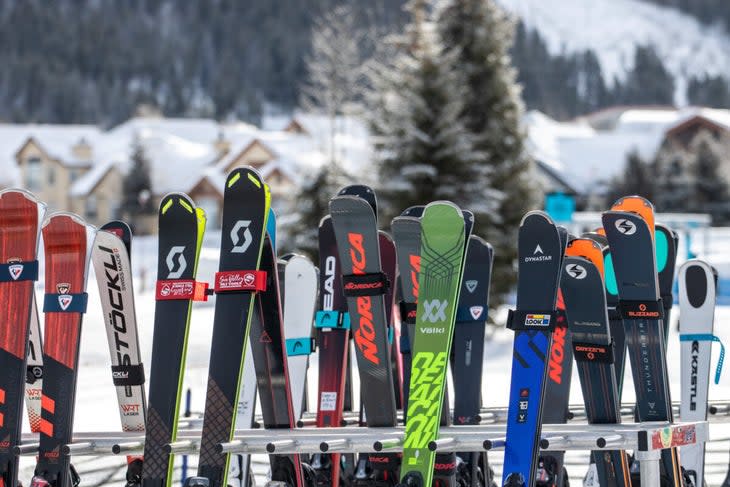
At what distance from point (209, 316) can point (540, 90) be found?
353ft

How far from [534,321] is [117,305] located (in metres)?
1.90

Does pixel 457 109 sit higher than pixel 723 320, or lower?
higher

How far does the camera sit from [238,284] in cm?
437

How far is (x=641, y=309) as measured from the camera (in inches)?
171

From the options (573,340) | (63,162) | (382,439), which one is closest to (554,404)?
(573,340)

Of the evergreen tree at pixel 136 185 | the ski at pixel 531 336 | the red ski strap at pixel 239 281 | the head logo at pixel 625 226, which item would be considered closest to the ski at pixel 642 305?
the head logo at pixel 625 226

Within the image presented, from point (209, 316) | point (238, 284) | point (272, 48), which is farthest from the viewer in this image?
point (272, 48)

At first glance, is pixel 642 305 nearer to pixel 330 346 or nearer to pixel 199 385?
pixel 330 346

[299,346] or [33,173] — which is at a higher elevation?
[33,173]

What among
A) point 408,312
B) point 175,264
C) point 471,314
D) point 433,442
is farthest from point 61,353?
point 471,314

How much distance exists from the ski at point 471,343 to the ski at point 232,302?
1.17 meters

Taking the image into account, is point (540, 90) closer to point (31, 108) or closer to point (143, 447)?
point (31, 108)

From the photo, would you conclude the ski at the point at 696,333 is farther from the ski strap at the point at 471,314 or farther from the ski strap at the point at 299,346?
the ski strap at the point at 299,346

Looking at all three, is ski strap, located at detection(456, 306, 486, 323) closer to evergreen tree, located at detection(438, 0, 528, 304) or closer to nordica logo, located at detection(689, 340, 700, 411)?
nordica logo, located at detection(689, 340, 700, 411)
